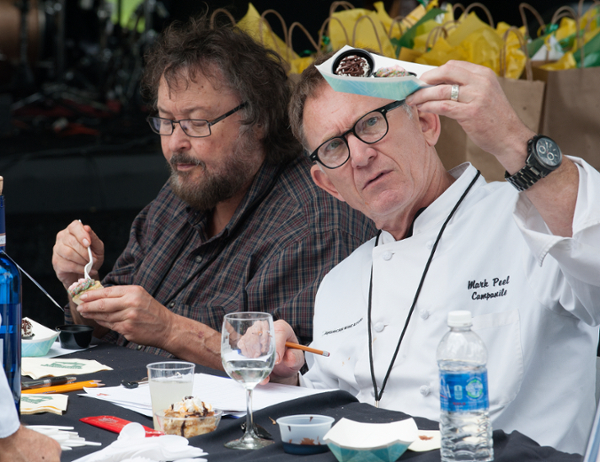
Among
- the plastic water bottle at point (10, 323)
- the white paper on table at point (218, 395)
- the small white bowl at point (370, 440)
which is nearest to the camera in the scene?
the small white bowl at point (370, 440)

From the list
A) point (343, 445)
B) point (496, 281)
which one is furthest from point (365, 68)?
point (343, 445)

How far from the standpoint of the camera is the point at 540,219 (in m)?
1.24

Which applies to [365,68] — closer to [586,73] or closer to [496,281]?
[496,281]

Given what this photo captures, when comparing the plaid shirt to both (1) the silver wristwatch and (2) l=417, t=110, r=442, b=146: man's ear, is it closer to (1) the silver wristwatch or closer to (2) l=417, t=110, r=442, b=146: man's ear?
(2) l=417, t=110, r=442, b=146: man's ear

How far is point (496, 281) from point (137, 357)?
95 cm

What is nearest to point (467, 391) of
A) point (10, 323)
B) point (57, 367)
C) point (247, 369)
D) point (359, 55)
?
point (247, 369)

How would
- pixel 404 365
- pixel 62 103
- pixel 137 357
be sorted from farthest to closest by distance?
1. pixel 62 103
2. pixel 137 357
3. pixel 404 365

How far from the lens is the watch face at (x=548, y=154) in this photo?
1159mm

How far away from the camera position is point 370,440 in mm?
985

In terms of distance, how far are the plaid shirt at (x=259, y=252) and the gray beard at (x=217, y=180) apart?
58 millimetres

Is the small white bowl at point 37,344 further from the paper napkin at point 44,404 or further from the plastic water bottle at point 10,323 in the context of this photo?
the plastic water bottle at point 10,323

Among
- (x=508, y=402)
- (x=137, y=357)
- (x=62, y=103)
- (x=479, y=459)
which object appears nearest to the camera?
(x=479, y=459)

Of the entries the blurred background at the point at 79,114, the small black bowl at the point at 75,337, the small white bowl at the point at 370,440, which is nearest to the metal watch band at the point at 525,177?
the small white bowl at the point at 370,440

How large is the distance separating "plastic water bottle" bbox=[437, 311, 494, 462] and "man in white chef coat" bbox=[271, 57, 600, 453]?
0.38 m
